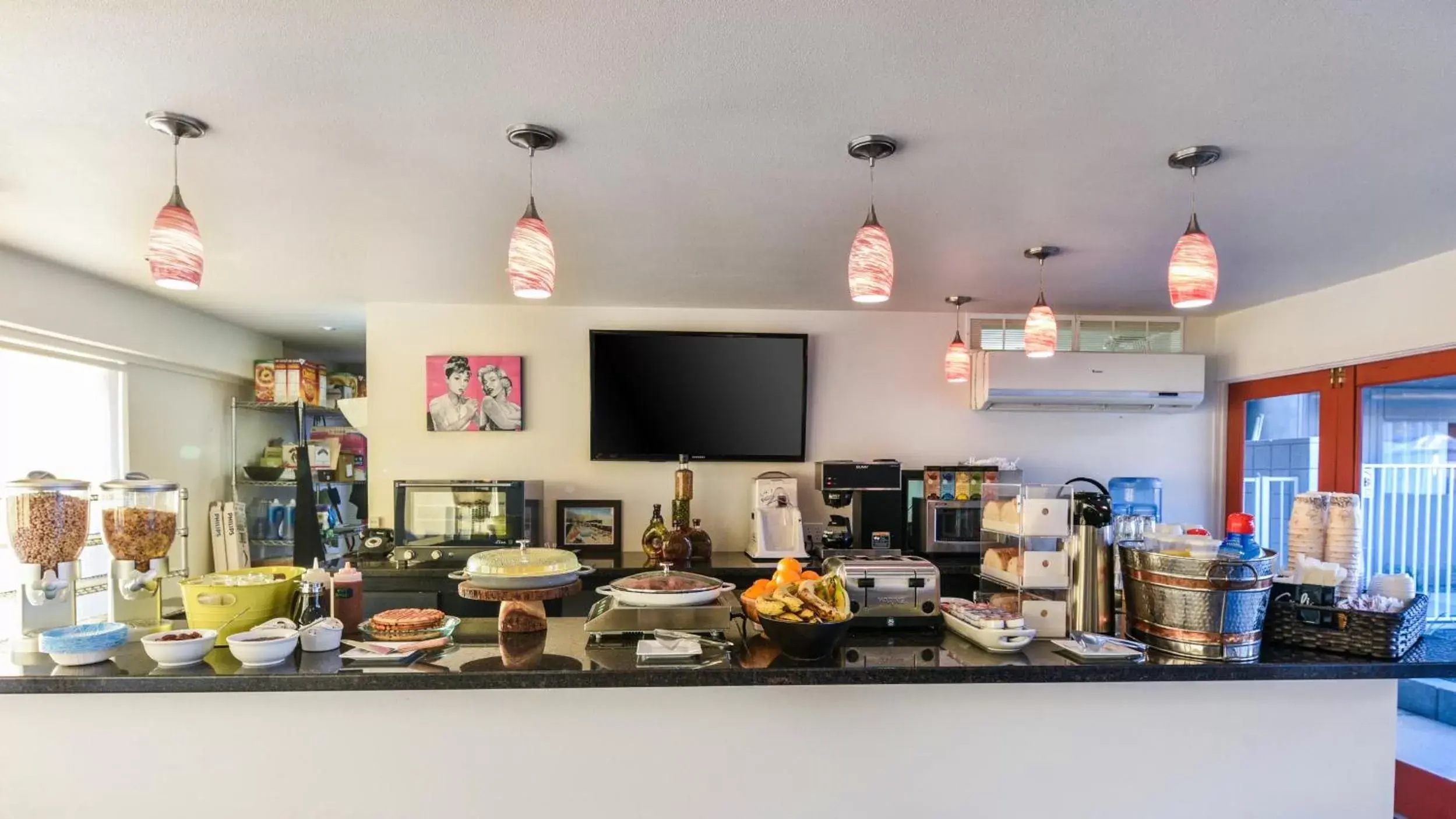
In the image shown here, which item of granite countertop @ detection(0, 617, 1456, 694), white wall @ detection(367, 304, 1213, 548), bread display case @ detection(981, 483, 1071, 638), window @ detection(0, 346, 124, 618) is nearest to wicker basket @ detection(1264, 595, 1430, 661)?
granite countertop @ detection(0, 617, 1456, 694)

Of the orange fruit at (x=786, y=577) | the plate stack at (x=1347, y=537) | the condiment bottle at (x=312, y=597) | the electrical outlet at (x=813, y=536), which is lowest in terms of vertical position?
the electrical outlet at (x=813, y=536)

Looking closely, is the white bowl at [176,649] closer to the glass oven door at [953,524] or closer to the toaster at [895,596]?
the toaster at [895,596]

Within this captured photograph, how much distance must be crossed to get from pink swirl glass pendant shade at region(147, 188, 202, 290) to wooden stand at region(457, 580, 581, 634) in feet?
3.37

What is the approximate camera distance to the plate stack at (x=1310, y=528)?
2.37 meters

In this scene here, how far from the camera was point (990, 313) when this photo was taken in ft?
14.7

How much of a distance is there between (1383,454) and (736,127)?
348 centimetres

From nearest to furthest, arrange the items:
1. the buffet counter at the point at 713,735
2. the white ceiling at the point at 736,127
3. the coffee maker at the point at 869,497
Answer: the white ceiling at the point at 736,127, the buffet counter at the point at 713,735, the coffee maker at the point at 869,497

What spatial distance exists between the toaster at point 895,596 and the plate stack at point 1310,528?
3.64ft

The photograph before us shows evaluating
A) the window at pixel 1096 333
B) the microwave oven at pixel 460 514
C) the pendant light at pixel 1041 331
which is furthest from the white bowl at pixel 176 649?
the window at pixel 1096 333

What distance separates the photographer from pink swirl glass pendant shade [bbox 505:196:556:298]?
1.95 m

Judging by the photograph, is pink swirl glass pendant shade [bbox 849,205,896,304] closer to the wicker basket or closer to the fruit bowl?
the fruit bowl

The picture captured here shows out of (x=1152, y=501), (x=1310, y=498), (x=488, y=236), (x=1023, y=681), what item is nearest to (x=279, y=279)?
(x=488, y=236)

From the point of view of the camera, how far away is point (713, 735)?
6.59 feet

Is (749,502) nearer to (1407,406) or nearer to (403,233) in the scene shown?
(403,233)
